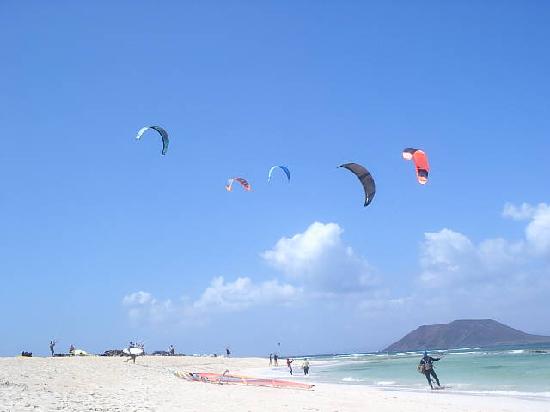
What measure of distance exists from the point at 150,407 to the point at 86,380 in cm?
634

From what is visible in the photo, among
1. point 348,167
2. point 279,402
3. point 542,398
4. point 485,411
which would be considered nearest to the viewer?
point 485,411

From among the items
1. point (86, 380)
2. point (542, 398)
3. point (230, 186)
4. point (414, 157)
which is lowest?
point (542, 398)

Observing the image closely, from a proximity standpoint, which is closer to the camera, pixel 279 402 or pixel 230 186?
pixel 279 402

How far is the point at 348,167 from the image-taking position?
1802 centimetres

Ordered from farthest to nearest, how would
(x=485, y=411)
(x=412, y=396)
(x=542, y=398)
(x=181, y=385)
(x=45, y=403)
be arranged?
(x=181, y=385)
(x=412, y=396)
(x=542, y=398)
(x=485, y=411)
(x=45, y=403)

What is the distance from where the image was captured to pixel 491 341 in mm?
199500

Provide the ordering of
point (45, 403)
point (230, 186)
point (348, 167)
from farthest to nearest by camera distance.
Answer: point (230, 186) < point (348, 167) < point (45, 403)

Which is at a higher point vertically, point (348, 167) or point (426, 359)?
point (348, 167)

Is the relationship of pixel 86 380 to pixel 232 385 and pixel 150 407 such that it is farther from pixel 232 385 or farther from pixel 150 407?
pixel 150 407

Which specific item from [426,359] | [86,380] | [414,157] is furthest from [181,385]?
[414,157]

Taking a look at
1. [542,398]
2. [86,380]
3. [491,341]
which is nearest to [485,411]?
[542,398]

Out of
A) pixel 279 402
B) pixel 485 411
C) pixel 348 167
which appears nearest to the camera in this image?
pixel 485 411

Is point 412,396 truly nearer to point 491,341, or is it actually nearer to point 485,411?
point 485,411

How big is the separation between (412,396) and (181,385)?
6929mm
